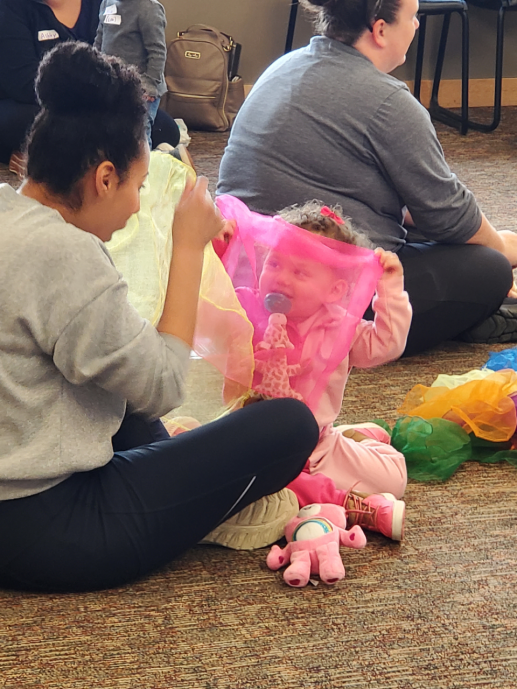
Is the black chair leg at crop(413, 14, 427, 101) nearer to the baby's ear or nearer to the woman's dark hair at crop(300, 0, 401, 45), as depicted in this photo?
the woman's dark hair at crop(300, 0, 401, 45)

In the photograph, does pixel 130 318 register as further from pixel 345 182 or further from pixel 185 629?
pixel 345 182

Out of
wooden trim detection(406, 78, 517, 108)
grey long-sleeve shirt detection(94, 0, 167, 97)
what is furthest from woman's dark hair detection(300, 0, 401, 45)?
wooden trim detection(406, 78, 517, 108)

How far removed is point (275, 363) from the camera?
1464 millimetres

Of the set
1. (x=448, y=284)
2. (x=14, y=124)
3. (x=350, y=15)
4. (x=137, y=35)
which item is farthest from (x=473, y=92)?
(x=350, y=15)

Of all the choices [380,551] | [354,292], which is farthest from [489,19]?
[380,551]

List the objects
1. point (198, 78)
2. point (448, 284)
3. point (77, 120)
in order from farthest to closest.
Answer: point (198, 78), point (448, 284), point (77, 120)

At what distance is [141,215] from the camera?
6.25 ft

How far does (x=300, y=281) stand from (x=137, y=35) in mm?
2077

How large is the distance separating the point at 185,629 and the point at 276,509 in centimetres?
27

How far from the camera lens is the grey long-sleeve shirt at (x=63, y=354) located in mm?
1006

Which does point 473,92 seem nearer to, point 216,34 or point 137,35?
point 216,34

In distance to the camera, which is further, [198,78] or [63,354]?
[198,78]

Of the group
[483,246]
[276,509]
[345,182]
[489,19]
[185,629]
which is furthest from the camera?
[489,19]

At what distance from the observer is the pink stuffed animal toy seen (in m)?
1.31
